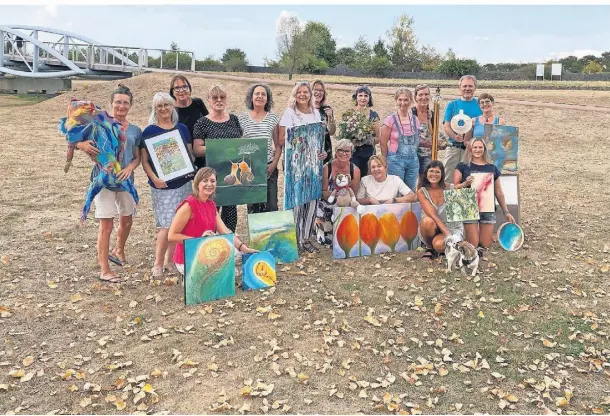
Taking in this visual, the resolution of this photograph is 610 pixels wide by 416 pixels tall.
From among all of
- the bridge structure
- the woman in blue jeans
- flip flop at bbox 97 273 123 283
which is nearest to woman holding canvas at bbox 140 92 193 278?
flip flop at bbox 97 273 123 283

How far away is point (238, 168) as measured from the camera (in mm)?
6367

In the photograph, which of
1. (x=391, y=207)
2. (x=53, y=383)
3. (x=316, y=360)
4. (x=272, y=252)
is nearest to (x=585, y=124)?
(x=391, y=207)

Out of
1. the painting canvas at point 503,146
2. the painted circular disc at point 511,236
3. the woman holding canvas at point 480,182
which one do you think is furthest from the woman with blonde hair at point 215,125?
the painted circular disc at point 511,236

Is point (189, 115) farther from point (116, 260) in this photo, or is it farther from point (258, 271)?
point (116, 260)

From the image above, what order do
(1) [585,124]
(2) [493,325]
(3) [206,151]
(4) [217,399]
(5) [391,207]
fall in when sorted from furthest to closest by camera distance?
(1) [585,124]
(5) [391,207]
(3) [206,151]
(2) [493,325]
(4) [217,399]

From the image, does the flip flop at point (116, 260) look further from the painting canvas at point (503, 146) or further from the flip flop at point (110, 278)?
the painting canvas at point (503, 146)

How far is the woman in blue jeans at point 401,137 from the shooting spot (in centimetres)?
740

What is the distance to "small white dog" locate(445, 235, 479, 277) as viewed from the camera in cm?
671

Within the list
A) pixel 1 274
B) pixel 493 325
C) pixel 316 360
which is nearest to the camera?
pixel 316 360

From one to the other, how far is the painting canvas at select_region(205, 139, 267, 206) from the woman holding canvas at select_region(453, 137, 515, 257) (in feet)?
8.45

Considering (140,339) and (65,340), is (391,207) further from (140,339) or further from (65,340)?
(65,340)

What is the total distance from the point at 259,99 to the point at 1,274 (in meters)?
3.72

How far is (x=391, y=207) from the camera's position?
7230 millimetres

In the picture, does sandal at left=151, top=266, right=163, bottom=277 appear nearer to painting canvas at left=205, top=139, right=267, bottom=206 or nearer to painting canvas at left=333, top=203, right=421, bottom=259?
painting canvas at left=205, top=139, right=267, bottom=206
